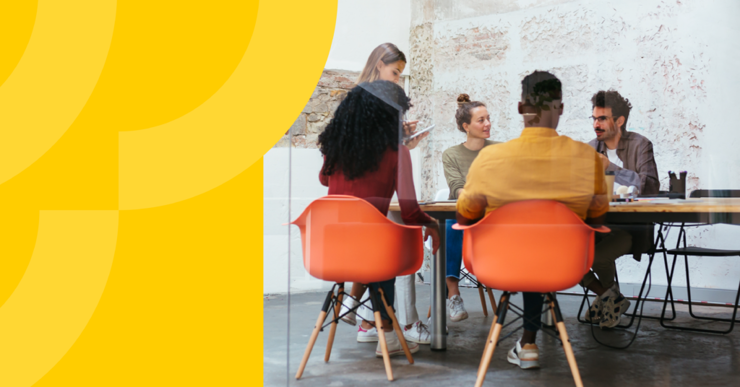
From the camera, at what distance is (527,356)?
267cm

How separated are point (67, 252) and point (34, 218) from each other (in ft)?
0.67

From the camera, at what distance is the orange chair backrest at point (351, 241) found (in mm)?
2512

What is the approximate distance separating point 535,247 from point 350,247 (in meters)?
0.76

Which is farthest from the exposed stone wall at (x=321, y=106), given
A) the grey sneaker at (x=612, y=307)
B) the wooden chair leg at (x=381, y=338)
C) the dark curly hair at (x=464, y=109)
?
the grey sneaker at (x=612, y=307)

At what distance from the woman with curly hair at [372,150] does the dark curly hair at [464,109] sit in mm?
237

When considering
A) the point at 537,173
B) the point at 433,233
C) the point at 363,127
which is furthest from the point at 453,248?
the point at 363,127

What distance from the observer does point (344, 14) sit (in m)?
2.77

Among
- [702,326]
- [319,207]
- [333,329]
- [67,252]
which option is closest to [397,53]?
[319,207]

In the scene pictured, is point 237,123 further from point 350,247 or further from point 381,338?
point 381,338

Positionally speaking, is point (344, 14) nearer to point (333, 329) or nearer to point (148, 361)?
point (333, 329)

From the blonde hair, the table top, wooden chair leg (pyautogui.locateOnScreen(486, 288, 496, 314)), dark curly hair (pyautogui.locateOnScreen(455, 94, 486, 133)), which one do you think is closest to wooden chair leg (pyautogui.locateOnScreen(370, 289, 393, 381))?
wooden chair leg (pyautogui.locateOnScreen(486, 288, 496, 314))

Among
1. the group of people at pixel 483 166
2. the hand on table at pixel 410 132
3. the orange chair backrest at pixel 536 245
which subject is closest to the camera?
the orange chair backrest at pixel 536 245

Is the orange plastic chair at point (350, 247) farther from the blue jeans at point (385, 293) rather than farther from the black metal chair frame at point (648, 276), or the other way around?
the black metal chair frame at point (648, 276)

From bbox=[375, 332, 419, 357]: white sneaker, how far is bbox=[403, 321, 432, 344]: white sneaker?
2 centimetres
